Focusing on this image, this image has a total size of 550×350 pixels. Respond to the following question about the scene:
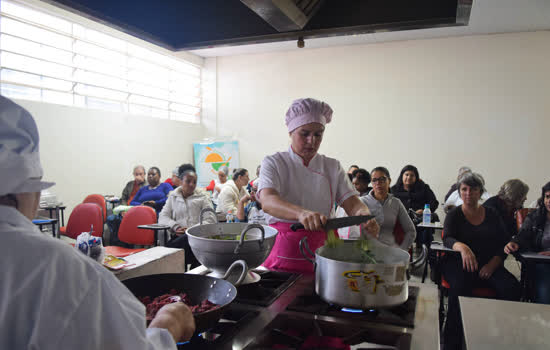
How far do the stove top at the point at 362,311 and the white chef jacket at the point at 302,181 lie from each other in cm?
61

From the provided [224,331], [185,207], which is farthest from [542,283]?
[185,207]

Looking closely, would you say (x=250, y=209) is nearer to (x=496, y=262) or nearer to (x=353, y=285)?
(x=496, y=262)

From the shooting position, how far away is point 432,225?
4312mm

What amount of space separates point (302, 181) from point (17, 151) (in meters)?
1.38

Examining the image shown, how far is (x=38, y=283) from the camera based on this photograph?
1.76ft

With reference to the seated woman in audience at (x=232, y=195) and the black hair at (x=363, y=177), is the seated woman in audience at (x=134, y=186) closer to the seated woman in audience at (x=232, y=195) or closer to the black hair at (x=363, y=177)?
the seated woman in audience at (x=232, y=195)

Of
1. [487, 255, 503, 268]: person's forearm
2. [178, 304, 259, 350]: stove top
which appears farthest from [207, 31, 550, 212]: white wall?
[178, 304, 259, 350]: stove top

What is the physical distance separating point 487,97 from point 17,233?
26.8 ft

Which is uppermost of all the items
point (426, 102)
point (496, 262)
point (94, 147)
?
point (426, 102)

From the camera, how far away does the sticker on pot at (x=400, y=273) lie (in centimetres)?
111

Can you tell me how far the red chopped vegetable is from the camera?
1.00 meters

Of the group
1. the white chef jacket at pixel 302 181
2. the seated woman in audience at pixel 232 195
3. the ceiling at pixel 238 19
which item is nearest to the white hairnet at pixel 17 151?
the ceiling at pixel 238 19

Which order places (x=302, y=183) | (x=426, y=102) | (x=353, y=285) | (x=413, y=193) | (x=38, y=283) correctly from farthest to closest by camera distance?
1. (x=426, y=102)
2. (x=413, y=193)
3. (x=302, y=183)
4. (x=353, y=285)
5. (x=38, y=283)

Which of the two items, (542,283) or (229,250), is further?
(542,283)
